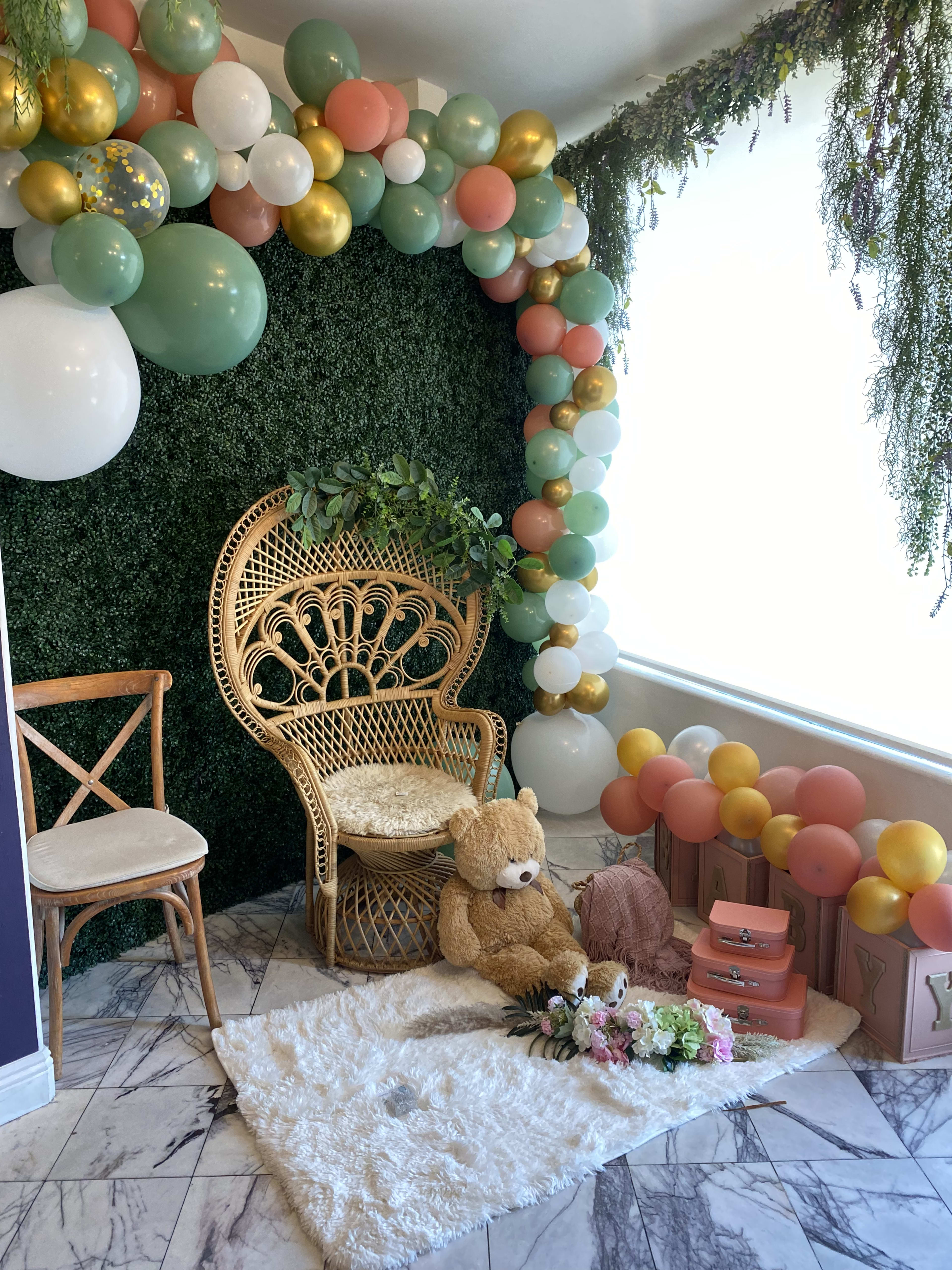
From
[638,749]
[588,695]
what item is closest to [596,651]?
[588,695]

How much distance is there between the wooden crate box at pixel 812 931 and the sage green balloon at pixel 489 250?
6.99 feet

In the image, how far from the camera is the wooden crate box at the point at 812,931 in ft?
7.87

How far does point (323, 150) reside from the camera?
2.50 metres

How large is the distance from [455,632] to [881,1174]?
1936mm

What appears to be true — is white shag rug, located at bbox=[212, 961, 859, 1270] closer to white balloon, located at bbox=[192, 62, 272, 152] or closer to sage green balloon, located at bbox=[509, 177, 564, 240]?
white balloon, located at bbox=[192, 62, 272, 152]

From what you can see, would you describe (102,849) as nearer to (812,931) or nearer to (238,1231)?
(238,1231)

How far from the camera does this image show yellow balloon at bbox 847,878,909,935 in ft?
6.98

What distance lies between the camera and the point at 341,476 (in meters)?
2.88

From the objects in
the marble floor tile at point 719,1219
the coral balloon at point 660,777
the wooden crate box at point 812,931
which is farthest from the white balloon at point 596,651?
the marble floor tile at point 719,1219

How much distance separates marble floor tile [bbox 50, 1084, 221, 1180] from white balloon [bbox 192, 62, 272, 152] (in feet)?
7.64

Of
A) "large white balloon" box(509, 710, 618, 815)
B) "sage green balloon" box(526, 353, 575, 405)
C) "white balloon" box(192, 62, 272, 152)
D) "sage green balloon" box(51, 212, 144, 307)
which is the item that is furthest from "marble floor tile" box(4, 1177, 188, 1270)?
"sage green balloon" box(526, 353, 575, 405)

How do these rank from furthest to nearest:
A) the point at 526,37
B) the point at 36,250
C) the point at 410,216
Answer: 1. the point at 526,37
2. the point at 410,216
3. the point at 36,250

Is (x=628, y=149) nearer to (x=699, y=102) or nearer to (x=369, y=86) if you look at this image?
(x=699, y=102)

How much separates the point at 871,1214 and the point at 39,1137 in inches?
67.9
